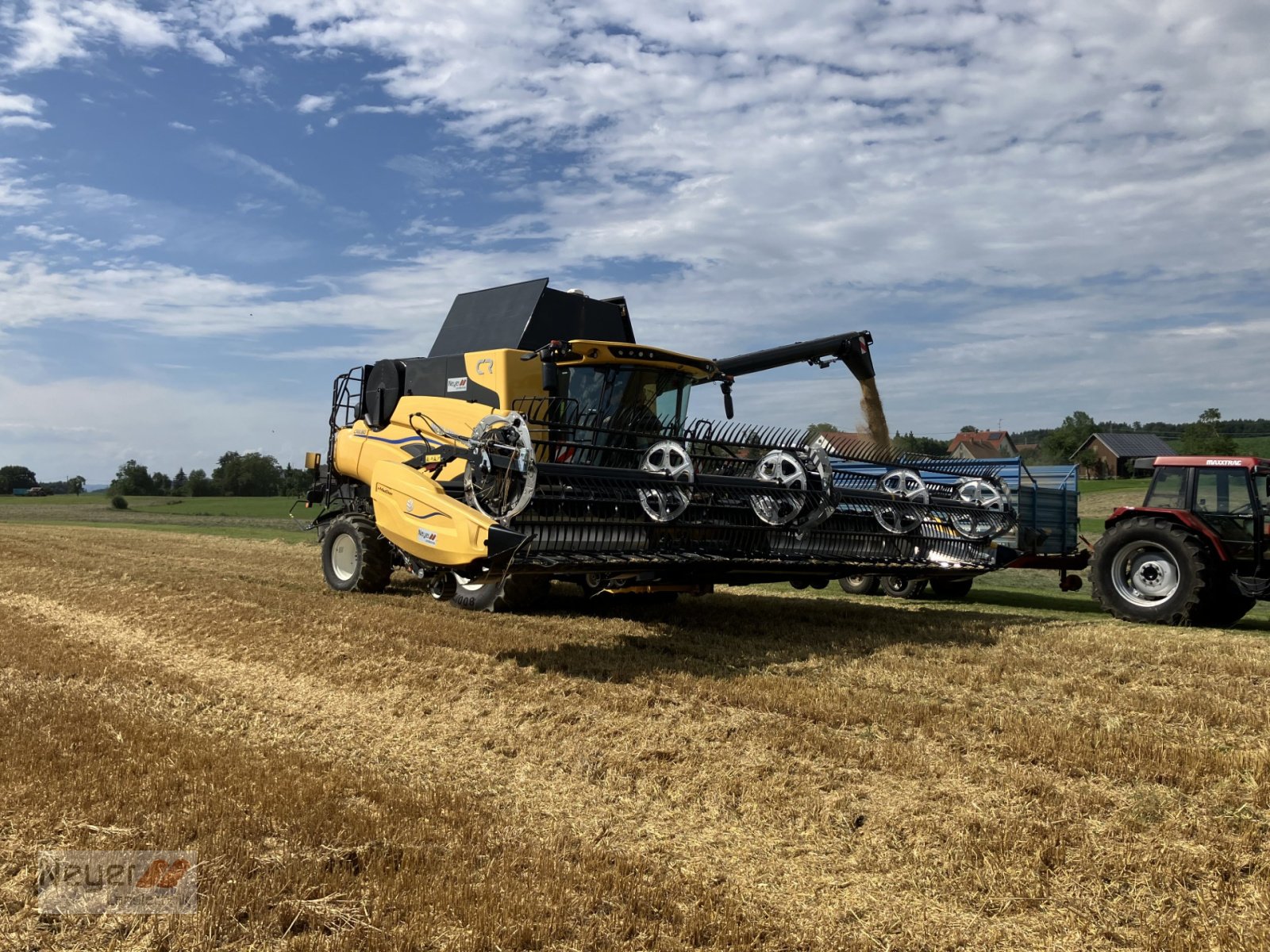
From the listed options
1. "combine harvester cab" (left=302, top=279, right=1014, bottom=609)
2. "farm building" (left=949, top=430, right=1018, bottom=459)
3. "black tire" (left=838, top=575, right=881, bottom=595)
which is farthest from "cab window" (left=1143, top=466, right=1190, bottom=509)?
"farm building" (left=949, top=430, right=1018, bottom=459)

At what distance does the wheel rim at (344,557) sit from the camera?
32.4 ft

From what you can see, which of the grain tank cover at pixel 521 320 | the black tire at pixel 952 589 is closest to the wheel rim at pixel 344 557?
the grain tank cover at pixel 521 320

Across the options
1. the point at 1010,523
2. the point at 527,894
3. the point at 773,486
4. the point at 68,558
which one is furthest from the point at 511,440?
the point at 68,558

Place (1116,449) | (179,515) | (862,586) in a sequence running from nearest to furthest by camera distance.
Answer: (862,586)
(179,515)
(1116,449)

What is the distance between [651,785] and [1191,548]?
6646 millimetres

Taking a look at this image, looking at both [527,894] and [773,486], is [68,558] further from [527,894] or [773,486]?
[527,894]

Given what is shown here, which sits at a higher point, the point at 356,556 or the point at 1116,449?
the point at 1116,449

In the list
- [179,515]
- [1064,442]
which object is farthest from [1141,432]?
[179,515]

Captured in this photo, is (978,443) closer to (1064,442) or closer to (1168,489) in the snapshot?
(1064,442)

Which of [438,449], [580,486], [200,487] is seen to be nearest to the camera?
[580,486]

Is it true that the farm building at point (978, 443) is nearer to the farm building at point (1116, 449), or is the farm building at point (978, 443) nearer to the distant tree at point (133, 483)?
the farm building at point (1116, 449)

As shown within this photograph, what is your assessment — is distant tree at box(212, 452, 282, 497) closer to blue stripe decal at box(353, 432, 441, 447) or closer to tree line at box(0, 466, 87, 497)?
tree line at box(0, 466, 87, 497)

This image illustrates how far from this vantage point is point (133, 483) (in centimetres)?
6431

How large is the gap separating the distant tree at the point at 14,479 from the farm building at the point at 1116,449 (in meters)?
75.2
